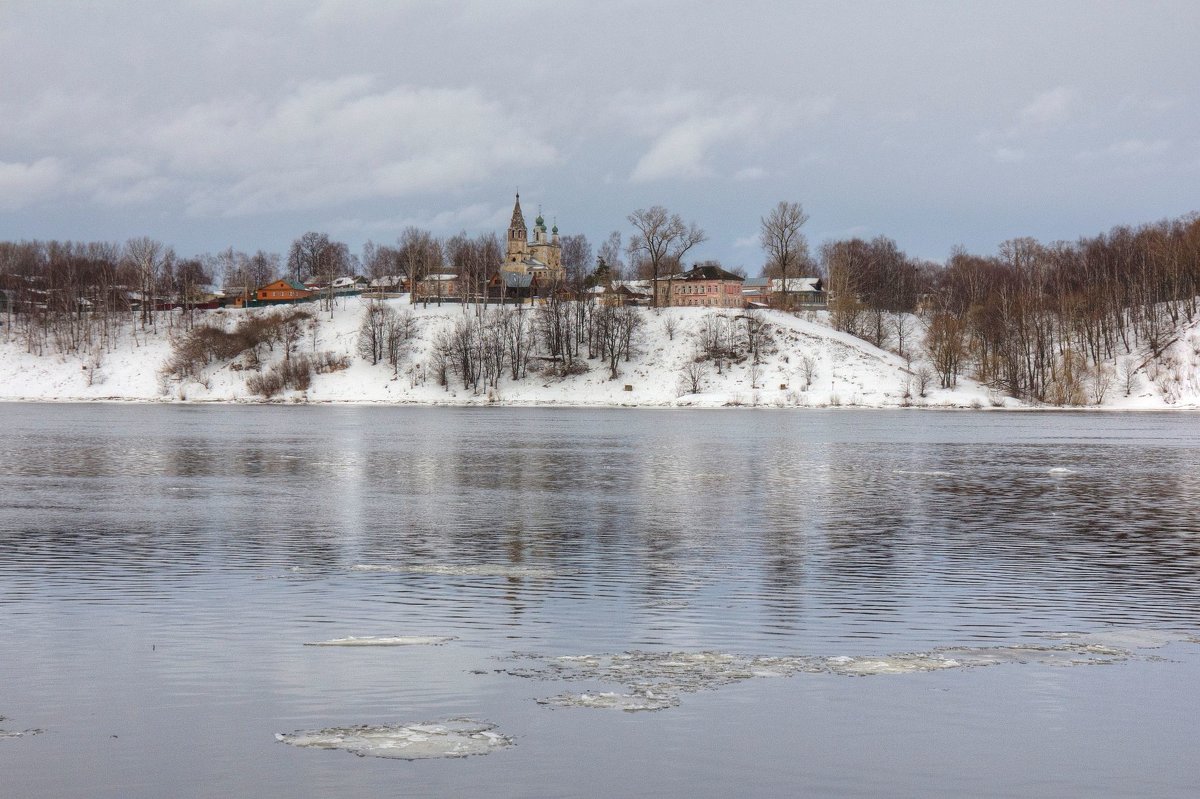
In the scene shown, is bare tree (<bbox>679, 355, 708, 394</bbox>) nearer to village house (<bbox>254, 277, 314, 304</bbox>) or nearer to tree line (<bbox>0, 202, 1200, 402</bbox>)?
tree line (<bbox>0, 202, 1200, 402</bbox>)

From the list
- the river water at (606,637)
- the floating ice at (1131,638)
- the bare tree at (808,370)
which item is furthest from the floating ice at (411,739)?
the bare tree at (808,370)

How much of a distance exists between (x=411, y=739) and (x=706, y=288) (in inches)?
7095

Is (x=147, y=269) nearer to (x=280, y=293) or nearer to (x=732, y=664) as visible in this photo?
(x=280, y=293)

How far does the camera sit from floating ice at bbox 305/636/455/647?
1639 centimetres

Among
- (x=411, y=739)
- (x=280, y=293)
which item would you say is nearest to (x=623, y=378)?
(x=280, y=293)

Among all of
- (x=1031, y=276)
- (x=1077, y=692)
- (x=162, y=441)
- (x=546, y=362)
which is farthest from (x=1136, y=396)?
(x=1077, y=692)

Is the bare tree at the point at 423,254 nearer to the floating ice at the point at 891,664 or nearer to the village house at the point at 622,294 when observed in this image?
the village house at the point at 622,294

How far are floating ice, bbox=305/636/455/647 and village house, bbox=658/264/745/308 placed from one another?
171 m

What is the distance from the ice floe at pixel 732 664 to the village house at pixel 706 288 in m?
171

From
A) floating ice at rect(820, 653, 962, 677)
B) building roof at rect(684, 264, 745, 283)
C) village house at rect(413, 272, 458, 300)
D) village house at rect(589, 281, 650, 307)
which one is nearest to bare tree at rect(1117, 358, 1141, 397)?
village house at rect(589, 281, 650, 307)

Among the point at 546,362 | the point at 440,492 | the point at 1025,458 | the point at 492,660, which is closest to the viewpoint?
the point at 492,660

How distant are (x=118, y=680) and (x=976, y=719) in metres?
10.1

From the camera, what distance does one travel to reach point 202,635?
16984 mm

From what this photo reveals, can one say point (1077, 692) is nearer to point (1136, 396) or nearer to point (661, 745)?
point (661, 745)
